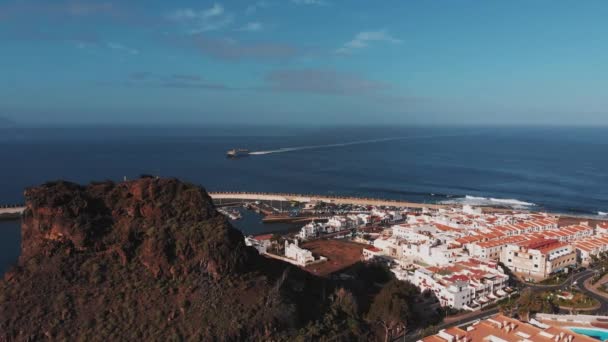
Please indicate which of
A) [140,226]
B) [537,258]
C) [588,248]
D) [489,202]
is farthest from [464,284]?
[489,202]

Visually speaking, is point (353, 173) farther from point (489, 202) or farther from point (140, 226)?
point (140, 226)

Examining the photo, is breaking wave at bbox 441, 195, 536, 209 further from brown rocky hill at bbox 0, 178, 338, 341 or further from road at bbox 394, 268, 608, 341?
brown rocky hill at bbox 0, 178, 338, 341

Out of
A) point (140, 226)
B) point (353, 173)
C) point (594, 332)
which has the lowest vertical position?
point (594, 332)

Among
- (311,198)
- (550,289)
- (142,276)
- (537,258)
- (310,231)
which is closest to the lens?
(142,276)

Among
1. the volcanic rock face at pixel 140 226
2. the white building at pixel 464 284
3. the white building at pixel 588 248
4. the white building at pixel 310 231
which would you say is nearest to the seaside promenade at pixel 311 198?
the white building at pixel 310 231

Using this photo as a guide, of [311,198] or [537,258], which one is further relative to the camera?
[311,198]

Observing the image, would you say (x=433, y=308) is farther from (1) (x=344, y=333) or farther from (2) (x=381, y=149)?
(2) (x=381, y=149)
